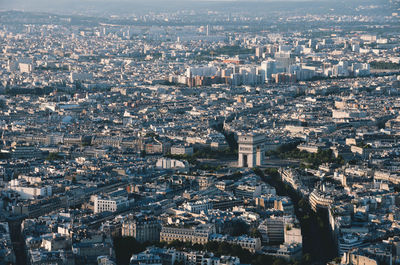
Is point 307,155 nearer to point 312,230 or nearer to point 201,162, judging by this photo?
point 201,162

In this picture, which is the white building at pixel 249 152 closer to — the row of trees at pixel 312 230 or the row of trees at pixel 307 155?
A: the row of trees at pixel 307 155

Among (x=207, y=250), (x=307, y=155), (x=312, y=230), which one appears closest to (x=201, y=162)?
(x=307, y=155)

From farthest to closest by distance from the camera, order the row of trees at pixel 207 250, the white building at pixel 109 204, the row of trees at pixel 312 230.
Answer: the white building at pixel 109 204 → the row of trees at pixel 312 230 → the row of trees at pixel 207 250

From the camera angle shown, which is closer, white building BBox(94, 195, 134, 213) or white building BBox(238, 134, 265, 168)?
white building BBox(94, 195, 134, 213)

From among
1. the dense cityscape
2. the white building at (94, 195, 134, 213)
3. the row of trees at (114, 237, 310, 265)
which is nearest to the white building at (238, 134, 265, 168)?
the dense cityscape

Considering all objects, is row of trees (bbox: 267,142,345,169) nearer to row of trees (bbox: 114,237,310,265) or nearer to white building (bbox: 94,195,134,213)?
white building (bbox: 94,195,134,213)

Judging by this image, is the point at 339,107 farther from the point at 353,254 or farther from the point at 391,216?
the point at 353,254

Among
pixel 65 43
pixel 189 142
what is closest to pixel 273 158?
pixel 189 142

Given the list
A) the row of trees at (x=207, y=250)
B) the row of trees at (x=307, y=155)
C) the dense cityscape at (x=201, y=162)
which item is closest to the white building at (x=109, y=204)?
the dense cityscape at (x=201, y=162)
